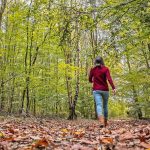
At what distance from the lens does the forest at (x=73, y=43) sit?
7.01 m

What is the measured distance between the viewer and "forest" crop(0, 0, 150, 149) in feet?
23.0

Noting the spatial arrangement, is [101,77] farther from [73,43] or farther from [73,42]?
[73,43]

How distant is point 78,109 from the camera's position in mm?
33438

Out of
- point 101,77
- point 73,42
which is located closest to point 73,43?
point 73,42

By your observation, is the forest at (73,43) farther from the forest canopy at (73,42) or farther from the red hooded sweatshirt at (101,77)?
the red hooded sweatshirt at (101,77)

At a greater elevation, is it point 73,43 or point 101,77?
point 73,43

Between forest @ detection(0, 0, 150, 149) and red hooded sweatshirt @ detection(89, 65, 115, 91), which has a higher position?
forest @ detection(0, 0, 150, 149)

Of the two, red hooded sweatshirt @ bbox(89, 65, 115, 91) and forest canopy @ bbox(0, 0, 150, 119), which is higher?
forest canopy @ bbox(0, 0, 150, 119)

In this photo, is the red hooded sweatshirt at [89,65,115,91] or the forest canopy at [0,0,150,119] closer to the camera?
the forest canopy at [0,0,150,119]

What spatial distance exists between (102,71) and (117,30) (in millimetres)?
1240

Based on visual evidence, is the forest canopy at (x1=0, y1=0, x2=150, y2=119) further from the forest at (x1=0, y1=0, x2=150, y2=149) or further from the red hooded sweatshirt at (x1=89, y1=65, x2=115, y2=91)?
the red hooded sweatshirt at (x1=89, y1=65, x2=115, y2=91)

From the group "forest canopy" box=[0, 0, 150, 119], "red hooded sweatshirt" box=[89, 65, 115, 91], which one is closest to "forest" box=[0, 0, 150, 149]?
"forest canopy" box=[0, 0, 150, 119]

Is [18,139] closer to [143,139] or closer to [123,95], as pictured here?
[143,139]

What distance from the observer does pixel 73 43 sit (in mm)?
7930
